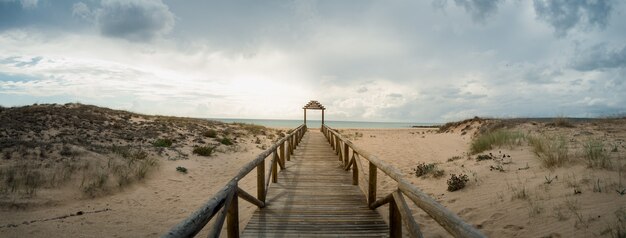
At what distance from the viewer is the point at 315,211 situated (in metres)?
5.59

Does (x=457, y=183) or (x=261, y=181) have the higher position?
(x=261, y=181)

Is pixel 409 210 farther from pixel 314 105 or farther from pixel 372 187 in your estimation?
pixel 314 105

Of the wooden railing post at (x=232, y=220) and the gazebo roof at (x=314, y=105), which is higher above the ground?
the gazebo roof at (x=314, y=105)

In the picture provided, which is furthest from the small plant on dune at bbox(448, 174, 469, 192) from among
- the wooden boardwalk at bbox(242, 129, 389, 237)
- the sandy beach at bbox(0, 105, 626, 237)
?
the wooden boardwalk at bbox(242, 129, 389, 237)

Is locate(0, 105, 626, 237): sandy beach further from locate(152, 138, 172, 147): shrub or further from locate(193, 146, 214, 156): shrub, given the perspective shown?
locate(152, 138, 172, 147): shrub

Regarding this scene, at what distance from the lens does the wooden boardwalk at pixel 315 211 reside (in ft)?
15.3

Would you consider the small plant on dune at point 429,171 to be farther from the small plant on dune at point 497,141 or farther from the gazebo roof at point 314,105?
the gazebo roof at point 314,105

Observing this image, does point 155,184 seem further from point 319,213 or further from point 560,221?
point 560,221

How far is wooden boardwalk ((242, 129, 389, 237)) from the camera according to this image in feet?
15.3

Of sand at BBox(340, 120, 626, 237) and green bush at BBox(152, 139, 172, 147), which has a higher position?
green bush at BBox(152, 139, 172, 147)

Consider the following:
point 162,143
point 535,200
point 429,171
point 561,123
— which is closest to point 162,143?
point 162,143

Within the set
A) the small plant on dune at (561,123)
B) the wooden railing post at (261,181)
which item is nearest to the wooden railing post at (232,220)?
the wooden railing post at (261,181)

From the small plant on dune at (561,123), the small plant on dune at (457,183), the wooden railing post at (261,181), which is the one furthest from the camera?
the small plant on dune at (561,123)

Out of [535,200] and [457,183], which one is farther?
A: [457,183]
